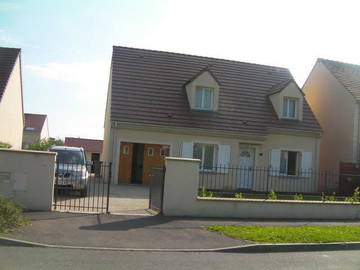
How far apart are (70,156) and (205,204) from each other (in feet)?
22.6

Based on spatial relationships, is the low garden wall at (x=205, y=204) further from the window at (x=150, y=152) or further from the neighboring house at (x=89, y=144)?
the neighboring house at (x=89, y=144)

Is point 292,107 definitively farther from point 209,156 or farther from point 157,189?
point 157,189

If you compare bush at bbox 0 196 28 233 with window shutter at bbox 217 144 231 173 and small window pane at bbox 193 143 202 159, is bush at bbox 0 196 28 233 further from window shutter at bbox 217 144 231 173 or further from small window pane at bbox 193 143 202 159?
window shutter at bbox 217 144 231 173

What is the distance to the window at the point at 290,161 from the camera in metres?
27.7

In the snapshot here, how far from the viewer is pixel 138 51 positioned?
29297 millimetres

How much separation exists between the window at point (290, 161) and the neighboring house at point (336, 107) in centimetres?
325

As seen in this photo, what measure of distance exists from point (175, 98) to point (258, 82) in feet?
19.7

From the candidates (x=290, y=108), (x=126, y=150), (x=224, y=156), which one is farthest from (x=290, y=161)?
(x=126, y=150)

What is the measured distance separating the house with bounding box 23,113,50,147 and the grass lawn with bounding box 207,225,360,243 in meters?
60.9

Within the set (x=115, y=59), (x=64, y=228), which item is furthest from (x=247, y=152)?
(x=64, y=228)

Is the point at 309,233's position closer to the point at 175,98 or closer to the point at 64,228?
the point at 64,228

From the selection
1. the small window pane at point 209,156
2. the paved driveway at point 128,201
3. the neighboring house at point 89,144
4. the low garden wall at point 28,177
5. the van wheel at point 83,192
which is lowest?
the paved driveway at point 128,201

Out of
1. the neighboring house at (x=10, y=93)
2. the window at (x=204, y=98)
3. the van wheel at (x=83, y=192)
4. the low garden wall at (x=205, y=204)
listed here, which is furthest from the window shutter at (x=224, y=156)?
the neighboring house at (x=10, y=93)

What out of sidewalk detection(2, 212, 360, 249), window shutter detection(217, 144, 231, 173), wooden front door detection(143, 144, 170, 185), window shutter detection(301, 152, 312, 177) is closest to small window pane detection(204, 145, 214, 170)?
window shutter detection(217, 144, 231, 173)
